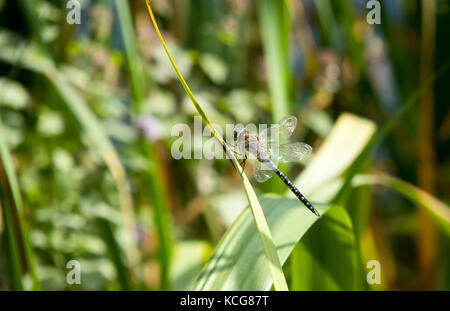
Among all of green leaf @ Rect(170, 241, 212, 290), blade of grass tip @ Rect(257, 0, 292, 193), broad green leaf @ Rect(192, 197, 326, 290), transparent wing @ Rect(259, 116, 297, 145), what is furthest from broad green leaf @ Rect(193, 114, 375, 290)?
green leaf @ Rect(170, 241, 212, 290)

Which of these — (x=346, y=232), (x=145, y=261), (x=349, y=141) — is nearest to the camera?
(x=346, y=232)

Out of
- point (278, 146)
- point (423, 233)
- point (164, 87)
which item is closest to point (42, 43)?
point (164, 87)

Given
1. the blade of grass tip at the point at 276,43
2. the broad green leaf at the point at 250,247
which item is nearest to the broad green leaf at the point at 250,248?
the broad green leaf at the point at 250,247

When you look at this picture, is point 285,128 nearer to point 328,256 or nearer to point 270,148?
point 270,148

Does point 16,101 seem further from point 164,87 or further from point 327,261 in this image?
point 327,261

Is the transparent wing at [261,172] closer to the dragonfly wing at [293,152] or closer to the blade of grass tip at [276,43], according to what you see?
the dragonfly wing at [293,152]

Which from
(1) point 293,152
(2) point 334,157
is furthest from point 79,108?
(2) point 334,157
